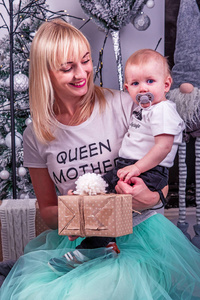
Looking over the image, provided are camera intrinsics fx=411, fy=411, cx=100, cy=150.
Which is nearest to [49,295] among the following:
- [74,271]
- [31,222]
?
[74,271]

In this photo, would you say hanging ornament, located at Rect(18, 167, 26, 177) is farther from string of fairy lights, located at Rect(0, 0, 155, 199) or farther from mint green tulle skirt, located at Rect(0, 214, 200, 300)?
mint green tulle skirt, located at Rect(0, 214, 200, 300)

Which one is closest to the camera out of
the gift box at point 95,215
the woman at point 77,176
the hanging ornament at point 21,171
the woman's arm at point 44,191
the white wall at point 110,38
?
the gift box at point 95,215

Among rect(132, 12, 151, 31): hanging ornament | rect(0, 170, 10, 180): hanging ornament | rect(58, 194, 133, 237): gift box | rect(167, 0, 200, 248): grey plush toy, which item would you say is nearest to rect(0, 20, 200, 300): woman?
rect(58, 194, 133, 237): gift box

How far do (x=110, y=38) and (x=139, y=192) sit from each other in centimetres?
168

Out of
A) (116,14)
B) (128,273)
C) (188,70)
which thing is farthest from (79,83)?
(116,14)

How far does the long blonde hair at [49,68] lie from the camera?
1.39m

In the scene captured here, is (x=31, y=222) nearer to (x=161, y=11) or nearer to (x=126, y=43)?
(x=126, y=43)

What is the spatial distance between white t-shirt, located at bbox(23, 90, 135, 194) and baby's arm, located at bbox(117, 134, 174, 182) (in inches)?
Result: 10.1

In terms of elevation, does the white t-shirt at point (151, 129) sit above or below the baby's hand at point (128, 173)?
above

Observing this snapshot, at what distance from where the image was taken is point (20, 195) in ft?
8.48

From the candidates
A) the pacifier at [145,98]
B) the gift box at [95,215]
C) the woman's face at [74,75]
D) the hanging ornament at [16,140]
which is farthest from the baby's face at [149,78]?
the hanging ornament at [16,140]

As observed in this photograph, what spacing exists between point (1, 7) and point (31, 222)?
4.86 feet

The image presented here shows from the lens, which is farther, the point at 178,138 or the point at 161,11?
the point at 161,11

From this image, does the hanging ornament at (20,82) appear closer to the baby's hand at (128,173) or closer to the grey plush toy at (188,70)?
the grey plush toy at (188,70)
